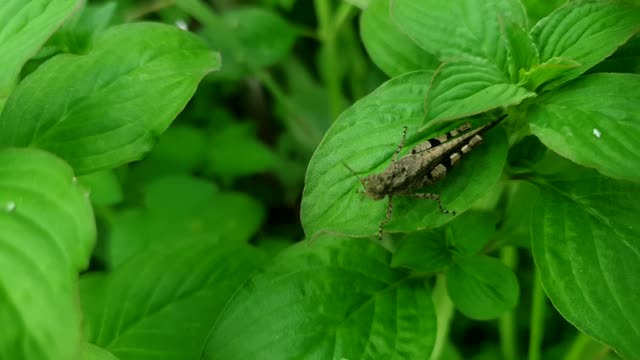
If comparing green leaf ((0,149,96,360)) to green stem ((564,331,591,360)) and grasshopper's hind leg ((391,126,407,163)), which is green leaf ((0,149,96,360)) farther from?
green stem ((564,331,591,360))

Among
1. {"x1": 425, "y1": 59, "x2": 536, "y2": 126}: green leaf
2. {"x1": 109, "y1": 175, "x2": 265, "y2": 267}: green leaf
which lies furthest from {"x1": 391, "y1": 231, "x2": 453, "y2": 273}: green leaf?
{"x1": 109, "y1": 175, "x2": 265, "y2": 267}: green leaf

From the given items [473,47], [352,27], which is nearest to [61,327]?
[473,47]

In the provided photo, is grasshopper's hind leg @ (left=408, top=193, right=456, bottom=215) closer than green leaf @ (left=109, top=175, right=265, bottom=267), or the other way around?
grasshopper's hind leg @ (left=408, top=193, right=456, bottom=215)

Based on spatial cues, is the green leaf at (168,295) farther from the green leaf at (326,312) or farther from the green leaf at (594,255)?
the green leaf at (594,255)

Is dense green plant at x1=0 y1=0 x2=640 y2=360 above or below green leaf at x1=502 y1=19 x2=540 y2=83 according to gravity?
below

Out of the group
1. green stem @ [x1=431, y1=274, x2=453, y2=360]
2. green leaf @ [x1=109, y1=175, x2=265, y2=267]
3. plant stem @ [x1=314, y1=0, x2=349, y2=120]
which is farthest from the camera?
plant stem @ [x1=314, y1=0, x2=349, y2=120]

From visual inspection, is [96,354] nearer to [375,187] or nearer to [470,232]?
[375,187]

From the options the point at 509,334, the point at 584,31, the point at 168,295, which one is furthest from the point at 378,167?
the point at 509,334

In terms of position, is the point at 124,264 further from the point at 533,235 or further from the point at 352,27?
the point at 352,27
